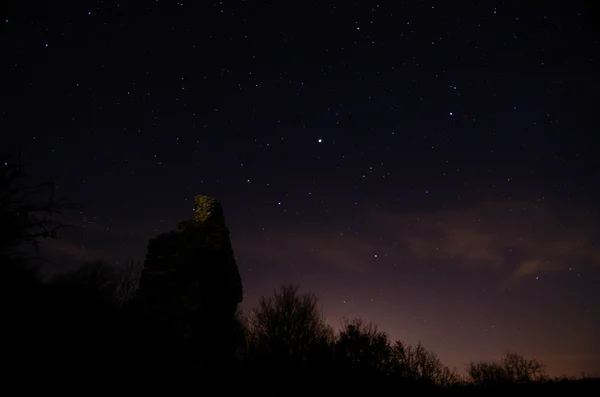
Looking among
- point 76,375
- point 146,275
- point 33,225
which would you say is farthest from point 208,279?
point 76,375

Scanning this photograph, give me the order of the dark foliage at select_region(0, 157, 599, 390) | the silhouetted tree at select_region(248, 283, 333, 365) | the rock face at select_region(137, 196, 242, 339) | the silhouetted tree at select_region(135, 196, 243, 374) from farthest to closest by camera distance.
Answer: the silhouetted tree at select_region(248, 283, 333, 365) < the rock face at select_region(137, 196, 242, 339) < the silhouetted tree at select_region(135, 196, 243, 374) < the dark foliage at select_region(0, 157, 599, 390)

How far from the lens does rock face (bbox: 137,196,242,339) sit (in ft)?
43.5

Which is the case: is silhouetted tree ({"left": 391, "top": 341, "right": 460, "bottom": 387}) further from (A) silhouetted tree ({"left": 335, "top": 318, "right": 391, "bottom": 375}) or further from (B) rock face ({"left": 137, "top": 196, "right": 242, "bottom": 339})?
(B) rock face ({"left": 137, "top": 196, "right": 242, "bottom": 339})

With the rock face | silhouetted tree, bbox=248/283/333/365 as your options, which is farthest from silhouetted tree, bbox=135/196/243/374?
silhouetted tree, bbox=248/283/333/365

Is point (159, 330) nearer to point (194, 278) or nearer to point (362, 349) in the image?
point (194, 278)

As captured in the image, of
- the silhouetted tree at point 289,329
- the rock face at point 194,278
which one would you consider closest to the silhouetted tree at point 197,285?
the rock face at point 194,278

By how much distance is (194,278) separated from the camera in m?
14.4

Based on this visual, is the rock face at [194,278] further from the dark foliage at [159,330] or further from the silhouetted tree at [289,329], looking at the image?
the silhouetted tree at [289,329]

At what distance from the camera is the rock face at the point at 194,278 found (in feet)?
43.5

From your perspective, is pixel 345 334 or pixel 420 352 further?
pixel 420 352

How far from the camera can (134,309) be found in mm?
13344

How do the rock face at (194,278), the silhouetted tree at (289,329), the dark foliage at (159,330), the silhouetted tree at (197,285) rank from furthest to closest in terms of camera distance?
the silhouetted tree at (289,329) → the rock face at (194,278) → the silhouetted tree at (197,285) → the dark foliage at (159,330)

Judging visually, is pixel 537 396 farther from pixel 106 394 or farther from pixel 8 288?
pixel 8 288

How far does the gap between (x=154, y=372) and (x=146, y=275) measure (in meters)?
5.55
